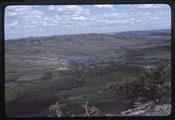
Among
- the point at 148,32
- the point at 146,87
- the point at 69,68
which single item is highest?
the point at 148,32

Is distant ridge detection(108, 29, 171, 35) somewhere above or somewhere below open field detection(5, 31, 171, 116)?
above

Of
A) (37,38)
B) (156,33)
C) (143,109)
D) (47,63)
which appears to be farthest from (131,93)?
(37,38)

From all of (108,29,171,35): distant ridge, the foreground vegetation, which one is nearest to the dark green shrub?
the foreground vegetation

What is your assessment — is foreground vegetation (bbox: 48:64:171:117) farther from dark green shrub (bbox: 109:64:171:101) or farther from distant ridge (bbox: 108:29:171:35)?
distant ridge (bbox: 108:29:171:35)

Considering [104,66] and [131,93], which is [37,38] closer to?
[104,66]

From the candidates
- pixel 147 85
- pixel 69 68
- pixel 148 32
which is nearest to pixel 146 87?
pixel 147 85

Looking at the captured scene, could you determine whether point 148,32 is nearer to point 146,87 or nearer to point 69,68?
point 146,87

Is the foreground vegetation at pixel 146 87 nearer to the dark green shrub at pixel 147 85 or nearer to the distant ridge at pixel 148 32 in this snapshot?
the dark green shrub at pixel 147 85

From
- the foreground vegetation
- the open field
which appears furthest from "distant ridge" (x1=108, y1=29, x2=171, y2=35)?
the foreground vegetation
